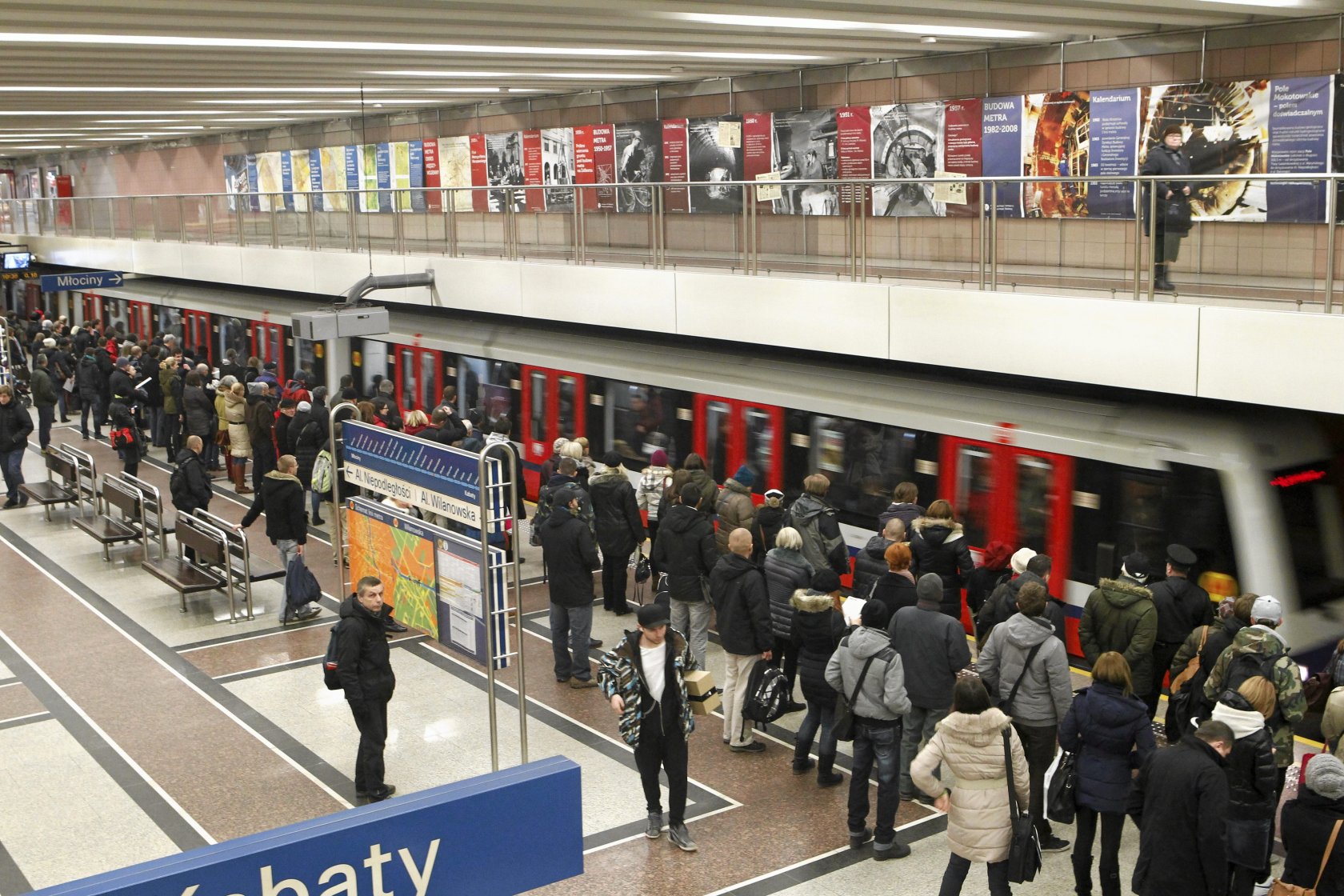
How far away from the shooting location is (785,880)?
7.29 meters

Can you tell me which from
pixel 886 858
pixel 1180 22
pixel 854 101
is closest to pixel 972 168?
pixel 854 101

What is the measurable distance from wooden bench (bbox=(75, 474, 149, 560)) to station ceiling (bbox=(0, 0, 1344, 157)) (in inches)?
181

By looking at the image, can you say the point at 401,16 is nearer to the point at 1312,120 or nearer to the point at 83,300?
the point at 1312,120

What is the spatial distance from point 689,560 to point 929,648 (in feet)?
8.63

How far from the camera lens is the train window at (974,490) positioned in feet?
36.4

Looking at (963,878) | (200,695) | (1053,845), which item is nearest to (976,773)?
(963,878)

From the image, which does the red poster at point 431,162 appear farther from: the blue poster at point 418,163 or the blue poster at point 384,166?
the blue poster at point 384,166

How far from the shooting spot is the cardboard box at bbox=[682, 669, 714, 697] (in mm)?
7531

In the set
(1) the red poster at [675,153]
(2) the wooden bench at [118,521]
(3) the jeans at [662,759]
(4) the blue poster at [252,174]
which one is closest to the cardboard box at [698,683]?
(3) the jeans at [662,759]

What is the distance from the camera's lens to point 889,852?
750 cm

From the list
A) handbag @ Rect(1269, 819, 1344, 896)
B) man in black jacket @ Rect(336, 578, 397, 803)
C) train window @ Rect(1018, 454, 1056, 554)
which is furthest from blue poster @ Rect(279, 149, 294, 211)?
handbag @ Rect(1269, 819, 1344, 896)

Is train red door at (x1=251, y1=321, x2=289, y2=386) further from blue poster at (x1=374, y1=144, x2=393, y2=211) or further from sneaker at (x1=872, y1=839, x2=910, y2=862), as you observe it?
sneaker at (x1=872, y1=839, x2=910, y2=862)

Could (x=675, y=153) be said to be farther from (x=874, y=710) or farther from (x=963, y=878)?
(x=963, y=878)

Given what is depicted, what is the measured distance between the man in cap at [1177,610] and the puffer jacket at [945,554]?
5.24 feet
